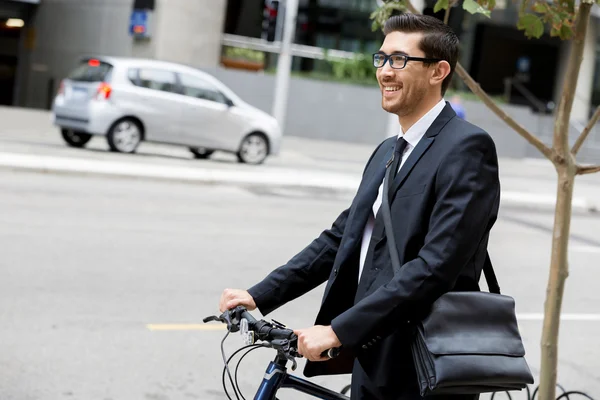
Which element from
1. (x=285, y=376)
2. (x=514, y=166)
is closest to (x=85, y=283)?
(x=285, y=376)

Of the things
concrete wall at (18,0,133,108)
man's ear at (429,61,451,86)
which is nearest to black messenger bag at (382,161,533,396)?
man's ear at (429,61,451,86)

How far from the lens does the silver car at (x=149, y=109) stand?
705 inches

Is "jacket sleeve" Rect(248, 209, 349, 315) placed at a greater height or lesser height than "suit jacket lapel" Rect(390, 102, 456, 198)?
lesser

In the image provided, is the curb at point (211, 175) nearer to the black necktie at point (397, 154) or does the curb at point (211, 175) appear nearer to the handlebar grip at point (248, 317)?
the handlebar grip at point (248, 317)

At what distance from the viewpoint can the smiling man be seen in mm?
2586

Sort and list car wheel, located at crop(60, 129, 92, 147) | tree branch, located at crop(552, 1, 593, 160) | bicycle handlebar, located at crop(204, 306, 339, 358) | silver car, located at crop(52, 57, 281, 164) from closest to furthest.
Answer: bicycle handlebar, located at crop(204, 306, 339, 358) → tree branch, located at crop(552, 1, 593, 160) → silver car, located at crop(52, 57, 281, 164) → car wheel, located at crop(60, 129, 92, 147)

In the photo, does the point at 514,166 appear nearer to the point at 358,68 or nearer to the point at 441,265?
the point at 358,68

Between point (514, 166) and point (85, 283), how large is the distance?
23.1m

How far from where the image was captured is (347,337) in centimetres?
260

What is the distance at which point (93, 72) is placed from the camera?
59.7ft

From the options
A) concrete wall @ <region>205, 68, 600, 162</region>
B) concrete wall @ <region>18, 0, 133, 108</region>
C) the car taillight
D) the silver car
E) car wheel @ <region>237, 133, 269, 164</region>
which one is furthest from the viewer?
concrete wall @ <region>18, 0, 133, 108</region>

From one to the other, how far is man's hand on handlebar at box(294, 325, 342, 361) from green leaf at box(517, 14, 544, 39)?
2.11 meters

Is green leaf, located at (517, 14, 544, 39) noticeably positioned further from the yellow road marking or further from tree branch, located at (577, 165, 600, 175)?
the yellow road marking

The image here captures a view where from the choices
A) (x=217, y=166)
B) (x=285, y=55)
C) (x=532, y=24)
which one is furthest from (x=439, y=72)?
(x=285, y=55)
